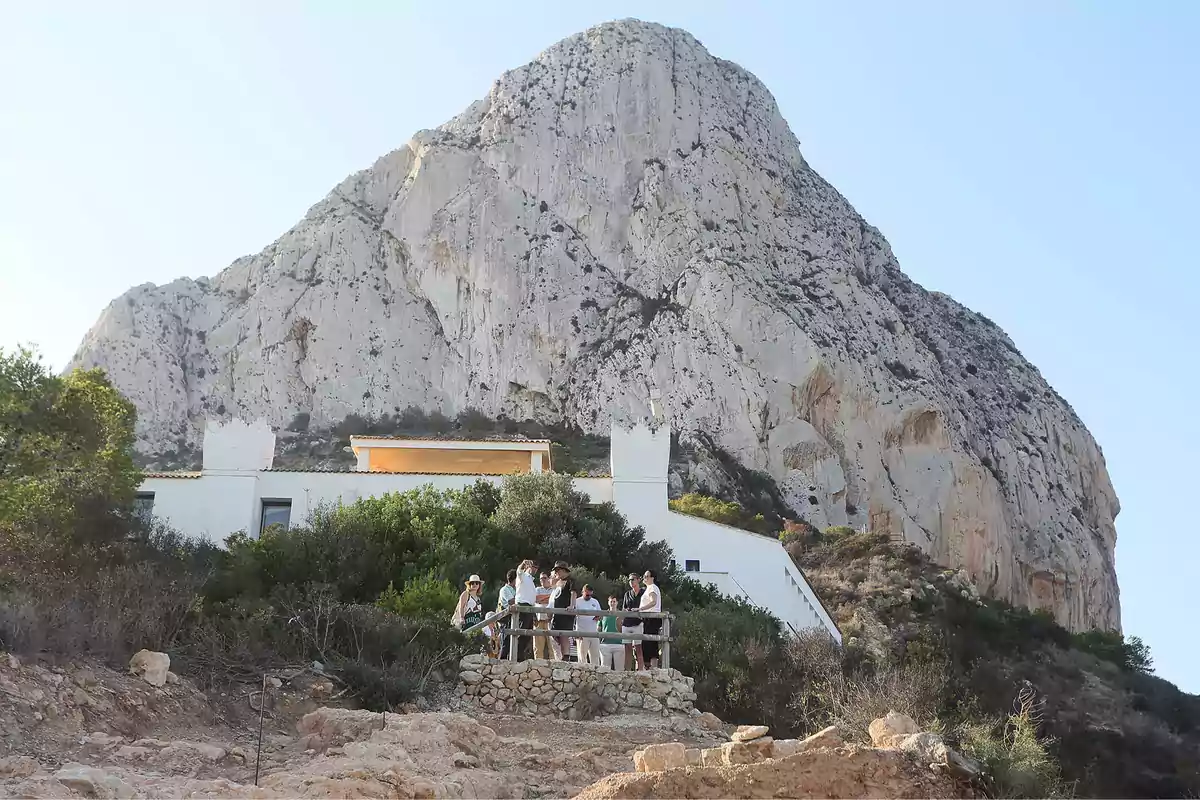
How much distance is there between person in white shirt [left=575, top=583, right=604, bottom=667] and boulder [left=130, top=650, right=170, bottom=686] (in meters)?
5.23

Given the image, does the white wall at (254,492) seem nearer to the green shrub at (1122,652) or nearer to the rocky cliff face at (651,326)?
the green shrub at (1122,652)

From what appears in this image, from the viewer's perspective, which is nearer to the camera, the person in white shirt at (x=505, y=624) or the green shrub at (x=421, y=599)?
the person in white shirt at (x=505, y=624)

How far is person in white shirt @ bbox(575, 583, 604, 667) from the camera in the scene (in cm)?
1430

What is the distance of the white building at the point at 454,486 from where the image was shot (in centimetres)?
2380

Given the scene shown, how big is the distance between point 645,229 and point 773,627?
37.5m

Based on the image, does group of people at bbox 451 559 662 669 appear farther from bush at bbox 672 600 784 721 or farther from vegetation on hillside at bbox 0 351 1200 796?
bush at bbox 672 600 784 721

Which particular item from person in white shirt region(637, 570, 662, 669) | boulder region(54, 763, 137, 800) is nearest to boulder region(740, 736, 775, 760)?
boulder region(54, 763, 137, 800)

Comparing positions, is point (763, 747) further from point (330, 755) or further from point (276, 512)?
point (276, 512)

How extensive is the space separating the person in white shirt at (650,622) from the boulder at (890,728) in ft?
17.3

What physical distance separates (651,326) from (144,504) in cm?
3121

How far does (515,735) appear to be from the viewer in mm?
11602

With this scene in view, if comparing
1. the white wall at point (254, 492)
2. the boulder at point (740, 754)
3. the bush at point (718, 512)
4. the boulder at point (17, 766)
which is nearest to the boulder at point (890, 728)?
the boulder at point (740, 754)

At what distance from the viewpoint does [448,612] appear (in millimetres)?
17125

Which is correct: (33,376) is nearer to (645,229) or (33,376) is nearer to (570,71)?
(645,229)
